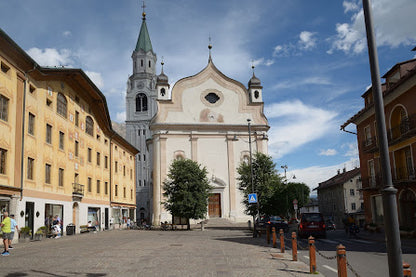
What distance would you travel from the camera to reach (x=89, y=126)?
36.6m

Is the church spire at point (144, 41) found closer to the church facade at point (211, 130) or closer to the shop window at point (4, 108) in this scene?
the church facade at point (211, 130)

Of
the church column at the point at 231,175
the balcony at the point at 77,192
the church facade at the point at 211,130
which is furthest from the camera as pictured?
the church facade at the point at 211,130

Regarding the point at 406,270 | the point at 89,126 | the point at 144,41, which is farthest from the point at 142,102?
the point at 406,270

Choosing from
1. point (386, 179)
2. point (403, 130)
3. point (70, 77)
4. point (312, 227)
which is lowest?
point (312, 227)

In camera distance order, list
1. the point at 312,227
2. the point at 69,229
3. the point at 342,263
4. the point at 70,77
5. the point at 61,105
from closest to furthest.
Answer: the point at 342,263 < the point at 312,227 < the point at 61,105 < the point at 69,229 < the point at 70,77

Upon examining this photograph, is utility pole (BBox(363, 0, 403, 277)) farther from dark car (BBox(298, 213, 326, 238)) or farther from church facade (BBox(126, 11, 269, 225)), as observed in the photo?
church facade (BBox(126, 11, 269, 225))

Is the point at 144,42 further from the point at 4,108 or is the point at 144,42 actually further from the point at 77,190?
the point at 4,108

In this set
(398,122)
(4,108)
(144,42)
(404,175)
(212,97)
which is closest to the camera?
(4,108)

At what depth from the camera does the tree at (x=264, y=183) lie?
1438 inches

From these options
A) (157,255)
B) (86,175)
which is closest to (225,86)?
(86,175)

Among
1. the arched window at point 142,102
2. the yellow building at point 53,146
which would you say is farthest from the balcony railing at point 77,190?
the arched window at point 142,102

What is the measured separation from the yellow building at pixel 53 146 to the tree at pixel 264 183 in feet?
47.0

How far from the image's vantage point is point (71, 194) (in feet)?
103

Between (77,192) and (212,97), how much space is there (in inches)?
959
